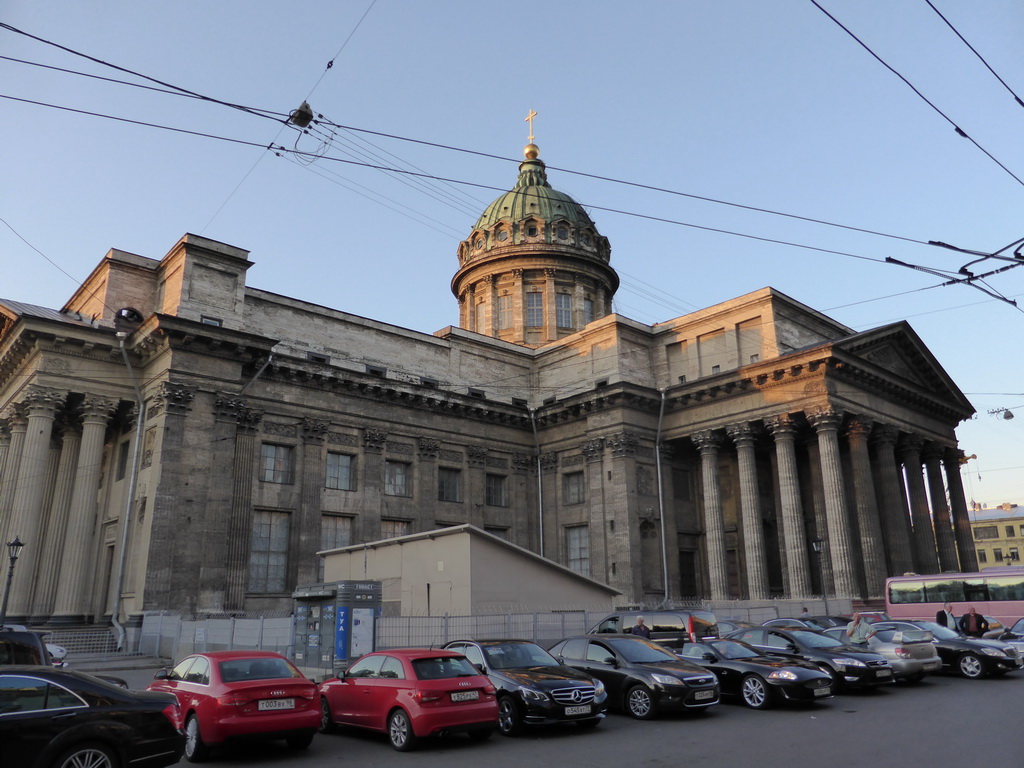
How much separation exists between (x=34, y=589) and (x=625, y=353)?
27.2 m

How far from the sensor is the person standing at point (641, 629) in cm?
1933

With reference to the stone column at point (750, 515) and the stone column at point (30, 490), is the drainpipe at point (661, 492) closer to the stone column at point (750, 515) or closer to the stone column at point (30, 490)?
the stone column at point (750, 515)

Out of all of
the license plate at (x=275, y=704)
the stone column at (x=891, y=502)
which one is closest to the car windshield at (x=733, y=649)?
the license plate at (x=275, y=704)

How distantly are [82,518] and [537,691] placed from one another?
22.8 metres

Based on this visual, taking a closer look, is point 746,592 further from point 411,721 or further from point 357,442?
point 411,721

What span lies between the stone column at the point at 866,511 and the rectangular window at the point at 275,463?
24.0 meters

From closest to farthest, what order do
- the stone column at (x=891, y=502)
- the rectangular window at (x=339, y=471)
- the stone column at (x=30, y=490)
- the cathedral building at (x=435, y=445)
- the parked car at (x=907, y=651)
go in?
1. the parked car at (x=907, y=651)
2. the stone column at (x=30, y=490)
3. the cathedral building at (x=435, y=445)
4. the rectangular window at (x=339, y=471)
5. the stone column at (x=891, y=502)

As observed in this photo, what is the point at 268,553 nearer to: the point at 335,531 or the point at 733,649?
the point at 335,531

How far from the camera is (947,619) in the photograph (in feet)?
85.1

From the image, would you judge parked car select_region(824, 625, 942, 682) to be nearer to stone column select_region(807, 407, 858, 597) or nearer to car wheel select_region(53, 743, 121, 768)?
stone column select_region(807, 407, 858, 597)

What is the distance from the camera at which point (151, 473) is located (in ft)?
92.0

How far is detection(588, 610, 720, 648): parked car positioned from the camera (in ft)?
65.9

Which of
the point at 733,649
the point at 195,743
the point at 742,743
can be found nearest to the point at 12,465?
the point at 195,743

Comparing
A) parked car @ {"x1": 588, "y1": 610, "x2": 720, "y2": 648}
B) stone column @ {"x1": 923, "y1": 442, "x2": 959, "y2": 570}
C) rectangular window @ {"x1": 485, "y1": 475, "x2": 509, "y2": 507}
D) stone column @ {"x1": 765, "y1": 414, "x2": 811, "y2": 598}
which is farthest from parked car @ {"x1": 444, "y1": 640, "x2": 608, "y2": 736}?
stone column @ {"x1": 923, "y1": 442, "x2": 959, "y2": 570}
